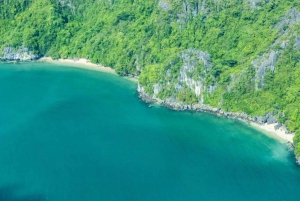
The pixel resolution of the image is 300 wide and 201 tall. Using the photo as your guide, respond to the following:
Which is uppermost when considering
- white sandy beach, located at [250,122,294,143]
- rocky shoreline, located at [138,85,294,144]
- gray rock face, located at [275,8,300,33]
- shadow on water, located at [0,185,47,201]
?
gray rock face, located at [275,8,300,33]

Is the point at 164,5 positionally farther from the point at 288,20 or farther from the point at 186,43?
the point at 288,20

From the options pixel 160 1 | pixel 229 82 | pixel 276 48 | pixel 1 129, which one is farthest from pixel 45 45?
pixel 276 48

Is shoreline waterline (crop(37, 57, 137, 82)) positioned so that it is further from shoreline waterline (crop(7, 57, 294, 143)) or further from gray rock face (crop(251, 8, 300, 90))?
gray rock face (crop(251, 8, 300, 90))

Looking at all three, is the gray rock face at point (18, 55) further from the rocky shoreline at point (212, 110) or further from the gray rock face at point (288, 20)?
the gray rock face at point (288, 20)

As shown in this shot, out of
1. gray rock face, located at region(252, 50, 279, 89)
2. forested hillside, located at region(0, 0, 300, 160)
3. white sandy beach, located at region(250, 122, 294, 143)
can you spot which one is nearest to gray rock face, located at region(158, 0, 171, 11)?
forested hillside, located at region(0, 0, 300, 160)

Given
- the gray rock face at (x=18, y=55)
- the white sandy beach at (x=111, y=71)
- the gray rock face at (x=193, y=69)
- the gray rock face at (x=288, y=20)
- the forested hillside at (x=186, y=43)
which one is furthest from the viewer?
the gray rock face at (x=18, y=55)

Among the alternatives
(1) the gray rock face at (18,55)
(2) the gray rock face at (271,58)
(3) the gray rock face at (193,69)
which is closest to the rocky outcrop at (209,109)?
(3) the gray rock face at (193,69)

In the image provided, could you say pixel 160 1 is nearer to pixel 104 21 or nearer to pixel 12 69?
pixel 104 21
